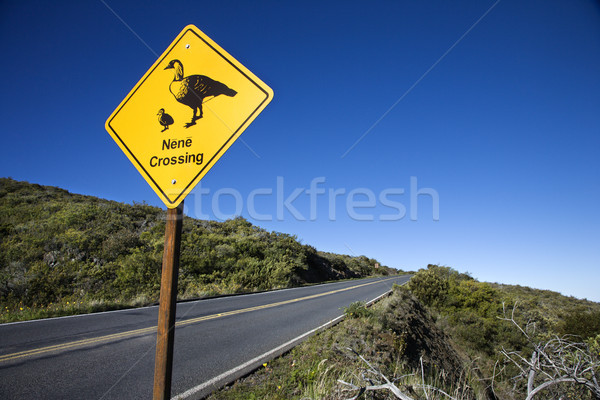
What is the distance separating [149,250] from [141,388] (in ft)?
41.6

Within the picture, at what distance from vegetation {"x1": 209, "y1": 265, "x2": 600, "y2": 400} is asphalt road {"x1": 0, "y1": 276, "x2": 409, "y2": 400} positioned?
61 cm

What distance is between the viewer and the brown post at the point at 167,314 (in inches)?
69.9

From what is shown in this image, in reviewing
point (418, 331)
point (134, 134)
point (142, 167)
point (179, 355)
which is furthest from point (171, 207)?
point (418, 331)

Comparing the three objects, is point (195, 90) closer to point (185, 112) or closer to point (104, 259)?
point (185, 112)

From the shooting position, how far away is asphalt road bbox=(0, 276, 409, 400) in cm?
387

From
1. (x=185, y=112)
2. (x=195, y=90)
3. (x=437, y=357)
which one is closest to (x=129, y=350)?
(x=185, y=112)

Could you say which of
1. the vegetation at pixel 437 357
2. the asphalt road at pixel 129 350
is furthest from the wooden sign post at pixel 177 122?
the asphalt road at pixel 129 350

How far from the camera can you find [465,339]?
1069 centimetres

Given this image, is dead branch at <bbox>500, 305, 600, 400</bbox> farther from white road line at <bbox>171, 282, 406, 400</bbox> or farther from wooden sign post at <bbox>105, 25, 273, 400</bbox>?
white road line at <bbox>171, 282, 406, 400</bbox>

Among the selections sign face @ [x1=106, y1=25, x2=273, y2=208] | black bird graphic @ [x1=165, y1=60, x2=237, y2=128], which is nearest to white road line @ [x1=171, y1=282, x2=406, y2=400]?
sign face @ [x1=106, y1=25, x2=273, y2=208]

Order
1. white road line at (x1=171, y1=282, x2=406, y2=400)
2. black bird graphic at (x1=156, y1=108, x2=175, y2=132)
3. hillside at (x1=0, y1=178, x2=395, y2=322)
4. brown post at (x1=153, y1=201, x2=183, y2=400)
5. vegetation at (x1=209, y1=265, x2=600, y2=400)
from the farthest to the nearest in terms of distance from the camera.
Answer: hillside at (x1=0, y1=178, x2=395, y2=322) → white road line at (x1=171, y1=282, x2=406, y2=400) → vegetation at (x1=209, y1=265, x2=600, y2=400) → black bird graphic at (x1=156, y1=108, x2=175, y2=132) → brown post at (x1=153, y1=201, x2=183, y2=400)

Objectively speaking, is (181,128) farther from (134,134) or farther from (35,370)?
(35,370)

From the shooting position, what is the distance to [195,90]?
200 cm

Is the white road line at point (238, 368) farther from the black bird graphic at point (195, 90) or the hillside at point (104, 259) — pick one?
the hillside at point (104, 259)
